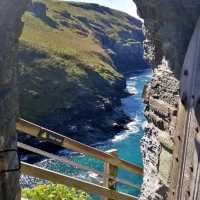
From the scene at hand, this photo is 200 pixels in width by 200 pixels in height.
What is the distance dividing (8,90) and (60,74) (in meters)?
58.4

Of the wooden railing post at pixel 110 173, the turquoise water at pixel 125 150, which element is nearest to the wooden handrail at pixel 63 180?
the wooden railing post at pixel 110 173

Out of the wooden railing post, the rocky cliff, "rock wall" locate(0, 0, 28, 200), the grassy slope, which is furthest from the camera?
the grassy slope

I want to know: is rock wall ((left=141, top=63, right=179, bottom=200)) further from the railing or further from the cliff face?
the railing

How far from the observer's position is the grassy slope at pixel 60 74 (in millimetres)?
54031

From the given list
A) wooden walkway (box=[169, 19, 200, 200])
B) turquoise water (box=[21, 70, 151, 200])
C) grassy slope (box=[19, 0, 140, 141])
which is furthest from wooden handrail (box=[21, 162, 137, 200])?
grassy slope (box=[19, 0, 140, 141])

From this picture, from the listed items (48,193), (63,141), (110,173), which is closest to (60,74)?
(48,193)

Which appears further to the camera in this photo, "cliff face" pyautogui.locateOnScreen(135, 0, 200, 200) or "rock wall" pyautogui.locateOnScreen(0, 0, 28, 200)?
"cliff face" pyautogui.locateOnScreen(135, 0, 200, 200)

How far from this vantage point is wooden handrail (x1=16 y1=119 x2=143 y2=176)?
7.12 meters

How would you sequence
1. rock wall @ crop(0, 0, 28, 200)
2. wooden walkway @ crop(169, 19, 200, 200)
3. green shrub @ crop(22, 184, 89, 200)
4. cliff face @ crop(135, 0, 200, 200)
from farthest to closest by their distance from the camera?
green shrub @ crop(22, 184, 89, 200) < cliff face @ crop(135, 0, 200, 200) < wooden walkway @ crop(169, 19, 200, 200) < rock wall @ crop(0, 0, 28, 200)

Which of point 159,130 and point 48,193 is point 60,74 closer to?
point 48,193

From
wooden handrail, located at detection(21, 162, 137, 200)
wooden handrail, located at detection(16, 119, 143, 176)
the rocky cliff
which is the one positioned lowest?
wooden handrail, located at detection(21, 162, 137, 200)

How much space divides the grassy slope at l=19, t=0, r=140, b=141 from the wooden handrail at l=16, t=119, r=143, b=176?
128 feet

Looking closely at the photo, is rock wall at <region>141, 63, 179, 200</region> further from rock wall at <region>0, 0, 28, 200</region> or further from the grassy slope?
the grassy slope

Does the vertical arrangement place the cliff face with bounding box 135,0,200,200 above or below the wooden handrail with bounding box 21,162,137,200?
above
